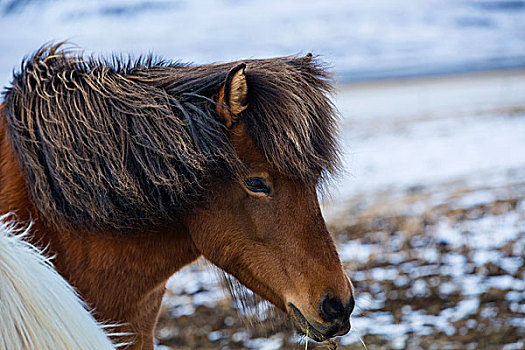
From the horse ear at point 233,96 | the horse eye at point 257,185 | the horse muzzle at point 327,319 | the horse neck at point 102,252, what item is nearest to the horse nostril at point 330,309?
the horse muzzle at point 327,319

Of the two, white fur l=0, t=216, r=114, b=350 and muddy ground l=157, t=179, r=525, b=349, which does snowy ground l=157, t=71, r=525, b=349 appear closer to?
muddy ground l=157, t=179, r=525, b=349

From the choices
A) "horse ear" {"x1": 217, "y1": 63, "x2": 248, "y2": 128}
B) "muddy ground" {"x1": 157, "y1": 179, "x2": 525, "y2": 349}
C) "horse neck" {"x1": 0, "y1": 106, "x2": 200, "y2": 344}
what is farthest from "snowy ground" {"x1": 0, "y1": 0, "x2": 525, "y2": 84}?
"horse ear" {"x1": 217, "y1": 63, "x2": 248, "y2": 128}

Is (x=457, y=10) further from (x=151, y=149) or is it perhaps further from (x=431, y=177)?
(x=151, y=149)

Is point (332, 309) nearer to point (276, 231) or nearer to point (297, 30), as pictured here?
point (276, 231)

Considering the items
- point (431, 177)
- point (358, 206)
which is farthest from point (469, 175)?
point (358, 206)

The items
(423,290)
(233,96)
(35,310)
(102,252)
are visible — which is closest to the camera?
(35,310)

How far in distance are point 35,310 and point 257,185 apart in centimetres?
91

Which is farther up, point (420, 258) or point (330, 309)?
point (330, 309)

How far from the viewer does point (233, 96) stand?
1.92 m

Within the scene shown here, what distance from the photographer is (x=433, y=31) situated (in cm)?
6084

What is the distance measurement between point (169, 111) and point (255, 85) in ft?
1.06

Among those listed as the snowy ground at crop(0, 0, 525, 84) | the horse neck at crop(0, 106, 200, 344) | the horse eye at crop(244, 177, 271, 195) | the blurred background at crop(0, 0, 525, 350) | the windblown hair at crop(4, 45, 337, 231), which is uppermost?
the windblown hair at crop(4, 45, 337, 231)

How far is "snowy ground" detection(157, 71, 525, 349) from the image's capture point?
4.37 metres

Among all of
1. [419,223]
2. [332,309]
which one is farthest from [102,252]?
[419,223]
